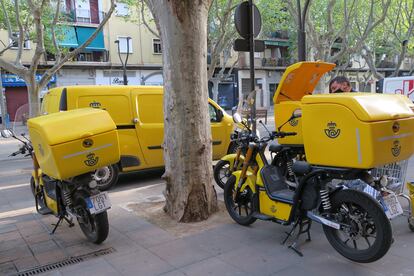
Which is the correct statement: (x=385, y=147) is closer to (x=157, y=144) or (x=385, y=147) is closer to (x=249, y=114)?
(x=249, y=114)

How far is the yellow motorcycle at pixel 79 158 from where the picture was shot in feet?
13.0

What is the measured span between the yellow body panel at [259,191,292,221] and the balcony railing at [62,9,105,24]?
27.1 m

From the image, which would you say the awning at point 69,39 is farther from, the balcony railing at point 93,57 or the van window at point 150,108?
the van window at point 150,108

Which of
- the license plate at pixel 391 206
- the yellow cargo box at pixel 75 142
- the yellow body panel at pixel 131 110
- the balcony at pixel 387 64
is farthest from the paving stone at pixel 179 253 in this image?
the balcony at pixel 387 64

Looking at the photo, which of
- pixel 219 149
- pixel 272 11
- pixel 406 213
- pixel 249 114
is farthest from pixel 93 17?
pixel 406 213

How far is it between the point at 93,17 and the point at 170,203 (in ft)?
91.6

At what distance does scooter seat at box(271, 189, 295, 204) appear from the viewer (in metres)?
4.04

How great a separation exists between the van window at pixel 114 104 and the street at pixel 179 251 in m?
2.33

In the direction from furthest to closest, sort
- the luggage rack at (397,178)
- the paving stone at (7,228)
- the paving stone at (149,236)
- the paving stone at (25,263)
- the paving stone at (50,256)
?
the paving stone at (7,228), the paving stone at (149,236), the luggage rack at (397,178), the paving stone at (50,256), the paving stone at (25,263)

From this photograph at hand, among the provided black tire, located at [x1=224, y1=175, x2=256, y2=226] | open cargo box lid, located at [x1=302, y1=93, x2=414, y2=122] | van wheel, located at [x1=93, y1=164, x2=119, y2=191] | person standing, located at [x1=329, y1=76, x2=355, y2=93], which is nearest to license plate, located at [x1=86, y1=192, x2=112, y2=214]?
black tire, located at [x1=224, y1=175, x2=256, y2=226]

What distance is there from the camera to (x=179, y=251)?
4.07 m

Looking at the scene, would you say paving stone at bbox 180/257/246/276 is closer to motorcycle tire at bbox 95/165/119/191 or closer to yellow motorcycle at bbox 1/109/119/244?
yellow motorcycle at bbox 1/109/119/244

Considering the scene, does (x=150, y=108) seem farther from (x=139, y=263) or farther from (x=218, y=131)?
(x=139, y=263)

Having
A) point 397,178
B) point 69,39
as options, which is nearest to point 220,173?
point 397,178
